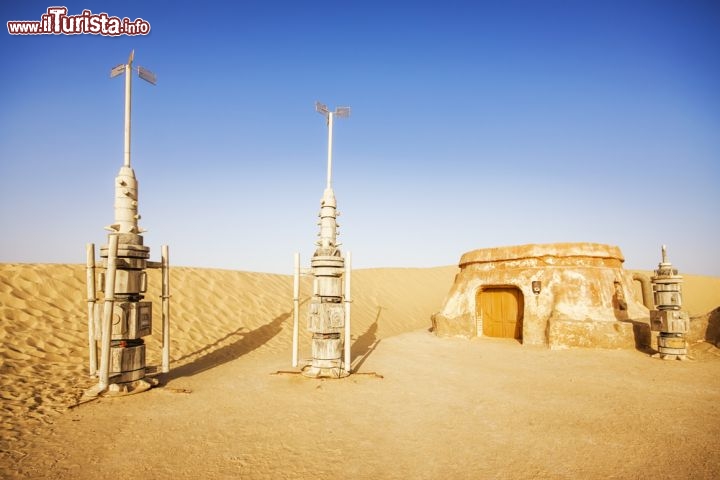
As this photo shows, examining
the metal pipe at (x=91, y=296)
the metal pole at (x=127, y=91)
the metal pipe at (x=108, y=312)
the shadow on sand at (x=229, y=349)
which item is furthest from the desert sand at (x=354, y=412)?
the metal pole at (x=127, y=91)

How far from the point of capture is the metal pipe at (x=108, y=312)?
6.36 m

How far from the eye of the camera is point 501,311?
566 inches

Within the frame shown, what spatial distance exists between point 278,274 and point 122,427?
18.3 meters

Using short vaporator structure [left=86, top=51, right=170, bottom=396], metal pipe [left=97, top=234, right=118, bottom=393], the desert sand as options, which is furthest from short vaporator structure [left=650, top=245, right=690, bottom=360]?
metal pipe [left=97, top=234, right=118, bottom=393]

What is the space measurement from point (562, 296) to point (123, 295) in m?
12.4

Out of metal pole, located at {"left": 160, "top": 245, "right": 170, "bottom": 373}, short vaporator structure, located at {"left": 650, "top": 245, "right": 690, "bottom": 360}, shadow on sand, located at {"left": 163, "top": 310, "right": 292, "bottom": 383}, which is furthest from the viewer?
short vaporator structure, located at {"left": 650, "top": 245, "right": 690, "bottom": 360}

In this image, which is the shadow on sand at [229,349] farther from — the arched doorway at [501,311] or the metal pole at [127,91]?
the arched doorway at [501,311]

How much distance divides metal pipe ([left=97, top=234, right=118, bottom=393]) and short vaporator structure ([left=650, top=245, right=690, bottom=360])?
1287 cm

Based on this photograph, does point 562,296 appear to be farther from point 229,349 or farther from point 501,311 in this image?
point 229,349

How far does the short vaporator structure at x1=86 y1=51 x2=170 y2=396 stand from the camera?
6.45 metres

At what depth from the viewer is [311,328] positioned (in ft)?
26.7

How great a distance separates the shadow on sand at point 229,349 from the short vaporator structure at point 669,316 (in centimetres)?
1168

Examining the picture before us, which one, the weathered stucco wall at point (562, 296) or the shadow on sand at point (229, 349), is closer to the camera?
the shadow on sand at point (229, 349)

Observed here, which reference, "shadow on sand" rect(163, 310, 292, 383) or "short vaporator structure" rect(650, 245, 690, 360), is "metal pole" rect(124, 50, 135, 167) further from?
"short vaporator structure" rect(650, 245, 690, 360)
